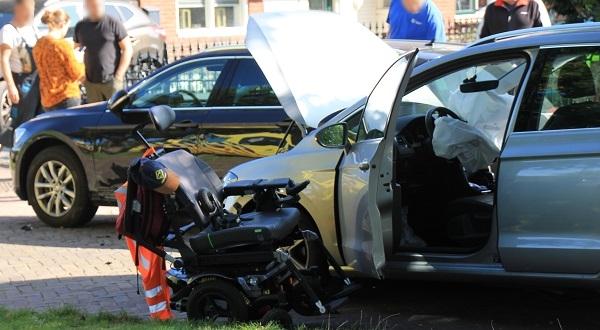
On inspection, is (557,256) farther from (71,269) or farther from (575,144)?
(71,269)

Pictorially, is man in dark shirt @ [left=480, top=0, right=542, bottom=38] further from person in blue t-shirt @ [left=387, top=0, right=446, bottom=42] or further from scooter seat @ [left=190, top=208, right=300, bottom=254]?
scooter seat @ [left=190, top=208, right=300, bottom=254]

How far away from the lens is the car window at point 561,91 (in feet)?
17.3

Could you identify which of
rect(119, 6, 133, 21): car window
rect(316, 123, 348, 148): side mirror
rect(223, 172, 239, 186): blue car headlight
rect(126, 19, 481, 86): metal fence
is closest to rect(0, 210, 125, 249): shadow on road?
rect(223, 172, 239, 186): blue car headlight

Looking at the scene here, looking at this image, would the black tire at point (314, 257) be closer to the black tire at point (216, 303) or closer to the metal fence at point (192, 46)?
the black tire at point (216, 303)

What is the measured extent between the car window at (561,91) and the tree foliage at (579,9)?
427cm

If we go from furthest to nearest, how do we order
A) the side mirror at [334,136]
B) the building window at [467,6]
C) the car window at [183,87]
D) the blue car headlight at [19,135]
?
the building window at [467,6], the blue car headlight at [19,135], the car window at [183,87], the side mirror at [334,136]

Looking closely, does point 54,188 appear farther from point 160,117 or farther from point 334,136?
point 334,136

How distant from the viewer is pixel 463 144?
19.9ft

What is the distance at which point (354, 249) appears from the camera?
5.55 metres

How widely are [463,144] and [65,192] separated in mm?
4594

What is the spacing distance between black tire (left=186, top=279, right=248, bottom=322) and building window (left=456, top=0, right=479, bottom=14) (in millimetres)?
21863

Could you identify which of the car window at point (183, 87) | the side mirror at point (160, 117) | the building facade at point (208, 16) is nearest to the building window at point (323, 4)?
the building facade at point (208, 16)

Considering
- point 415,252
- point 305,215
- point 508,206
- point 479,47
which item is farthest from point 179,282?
point 479,47

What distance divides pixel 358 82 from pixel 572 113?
1.69 metres
